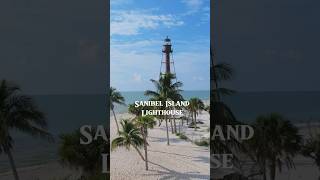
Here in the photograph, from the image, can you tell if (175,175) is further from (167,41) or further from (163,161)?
(167,41)

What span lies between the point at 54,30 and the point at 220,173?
265 cm

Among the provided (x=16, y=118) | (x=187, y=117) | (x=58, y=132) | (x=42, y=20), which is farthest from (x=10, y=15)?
(x=187, y=117)

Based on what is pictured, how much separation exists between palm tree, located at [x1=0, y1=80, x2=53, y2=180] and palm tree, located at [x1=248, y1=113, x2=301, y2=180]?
282 cm

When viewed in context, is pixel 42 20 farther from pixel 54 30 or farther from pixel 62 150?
pixel 62 150

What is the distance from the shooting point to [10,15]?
524 cm

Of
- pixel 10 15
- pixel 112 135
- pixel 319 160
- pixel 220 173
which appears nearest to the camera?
pixel 112 135

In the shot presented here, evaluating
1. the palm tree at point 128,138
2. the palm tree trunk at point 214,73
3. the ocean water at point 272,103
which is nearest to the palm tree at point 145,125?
the palm tree at point 128,138

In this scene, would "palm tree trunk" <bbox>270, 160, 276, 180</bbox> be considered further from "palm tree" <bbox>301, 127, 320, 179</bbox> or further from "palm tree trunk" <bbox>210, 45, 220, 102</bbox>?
"palm tree trunk" <bbox>210, 45, 220, 102</bbox>

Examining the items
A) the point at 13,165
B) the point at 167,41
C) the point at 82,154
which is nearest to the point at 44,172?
the point at 13,165

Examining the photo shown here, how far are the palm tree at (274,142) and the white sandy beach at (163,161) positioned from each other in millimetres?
1277

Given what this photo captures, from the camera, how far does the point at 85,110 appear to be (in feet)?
18.1

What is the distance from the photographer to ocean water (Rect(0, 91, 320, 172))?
5344 mm

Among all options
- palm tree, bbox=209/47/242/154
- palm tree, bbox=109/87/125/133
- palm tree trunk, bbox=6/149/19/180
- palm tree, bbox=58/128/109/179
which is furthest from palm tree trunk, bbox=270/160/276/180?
palm tree trunk, bbox=6/149/19/180

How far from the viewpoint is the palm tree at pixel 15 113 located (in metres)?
5.31
